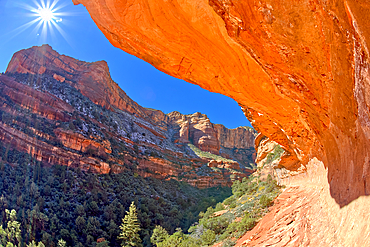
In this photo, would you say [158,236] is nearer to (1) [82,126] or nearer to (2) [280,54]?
(2) [280,54]

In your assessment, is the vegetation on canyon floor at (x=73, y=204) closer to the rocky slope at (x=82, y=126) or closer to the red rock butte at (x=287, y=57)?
the rocky slope at (x=82, y=126)

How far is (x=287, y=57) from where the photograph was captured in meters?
4.15

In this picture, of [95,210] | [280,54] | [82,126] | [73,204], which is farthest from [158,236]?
[82,126]

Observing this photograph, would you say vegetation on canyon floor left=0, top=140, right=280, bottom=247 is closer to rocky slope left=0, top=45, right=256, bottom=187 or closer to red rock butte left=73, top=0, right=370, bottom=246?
rocky slope left=0, top=45, right=256, bottom=187

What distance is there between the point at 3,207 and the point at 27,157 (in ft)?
29.6

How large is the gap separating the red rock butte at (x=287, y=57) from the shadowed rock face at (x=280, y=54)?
0.02 metres

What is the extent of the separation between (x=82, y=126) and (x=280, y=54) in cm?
3571

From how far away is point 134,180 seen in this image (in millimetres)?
34594

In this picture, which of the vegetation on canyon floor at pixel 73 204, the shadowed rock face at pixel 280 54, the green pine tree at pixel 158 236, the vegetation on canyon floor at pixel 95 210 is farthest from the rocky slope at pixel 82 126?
the shadowed rock face at pixel 280 54

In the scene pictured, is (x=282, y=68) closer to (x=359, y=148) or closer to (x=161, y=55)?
(x=359, y=148)

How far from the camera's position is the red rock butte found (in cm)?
287

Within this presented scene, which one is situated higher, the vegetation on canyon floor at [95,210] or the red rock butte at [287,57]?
the red rock butte at [287,57]

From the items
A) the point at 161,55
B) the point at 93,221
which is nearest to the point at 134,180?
Answer: the point at 93,221

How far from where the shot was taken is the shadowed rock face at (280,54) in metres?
2.90
